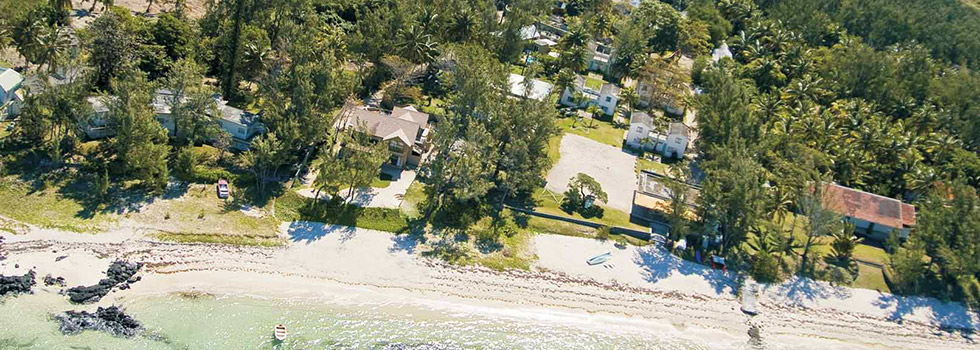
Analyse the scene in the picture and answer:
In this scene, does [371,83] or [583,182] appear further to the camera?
[371,83]

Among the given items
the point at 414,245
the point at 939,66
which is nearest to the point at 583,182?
the point at 414,245

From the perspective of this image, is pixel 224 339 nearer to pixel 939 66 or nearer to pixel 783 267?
pixel 783 267

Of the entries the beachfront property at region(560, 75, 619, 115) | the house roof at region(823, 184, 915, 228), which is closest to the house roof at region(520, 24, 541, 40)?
the beachfront property at region(560, 75, 619, 115)

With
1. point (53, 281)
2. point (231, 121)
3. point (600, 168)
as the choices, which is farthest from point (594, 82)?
point (53, 281)

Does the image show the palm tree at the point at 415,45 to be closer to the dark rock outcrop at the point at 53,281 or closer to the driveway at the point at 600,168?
the driveway at the point at 600,168

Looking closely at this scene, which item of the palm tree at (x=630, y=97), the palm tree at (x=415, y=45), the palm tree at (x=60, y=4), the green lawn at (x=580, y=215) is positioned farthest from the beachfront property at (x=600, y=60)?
the palm tree at (x=60, y=4)

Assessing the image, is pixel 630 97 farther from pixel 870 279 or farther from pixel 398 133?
pixel 870 279
